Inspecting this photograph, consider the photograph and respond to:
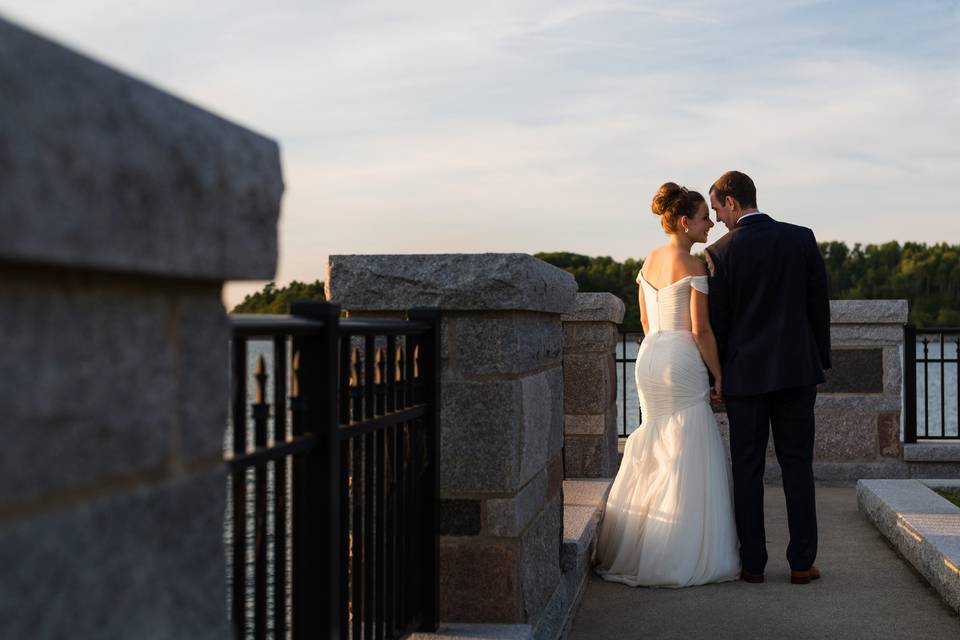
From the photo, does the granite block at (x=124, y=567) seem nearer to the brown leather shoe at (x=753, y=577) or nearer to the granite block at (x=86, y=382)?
the granite block at (x=86, y=382)

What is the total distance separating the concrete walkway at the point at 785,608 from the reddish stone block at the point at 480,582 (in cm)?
131

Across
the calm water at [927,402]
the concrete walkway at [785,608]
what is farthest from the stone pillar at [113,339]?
the calm water at [927,402]

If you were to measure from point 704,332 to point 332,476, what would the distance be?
3.91 meters

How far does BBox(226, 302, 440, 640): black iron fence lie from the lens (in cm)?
210

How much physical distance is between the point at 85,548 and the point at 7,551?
0.12 meters

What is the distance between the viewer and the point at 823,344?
591 centimetres

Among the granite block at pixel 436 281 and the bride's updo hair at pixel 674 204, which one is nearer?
the granite block at pixel 436 281

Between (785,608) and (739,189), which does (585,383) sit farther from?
(785,608)

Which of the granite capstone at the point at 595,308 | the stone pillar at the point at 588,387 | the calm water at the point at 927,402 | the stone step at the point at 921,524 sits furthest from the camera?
the calm water at the point at 927,402

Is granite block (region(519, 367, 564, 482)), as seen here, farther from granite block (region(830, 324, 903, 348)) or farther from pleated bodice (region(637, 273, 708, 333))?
granite block (region(830, 324, 903, 348))

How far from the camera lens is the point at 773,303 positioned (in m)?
5.79

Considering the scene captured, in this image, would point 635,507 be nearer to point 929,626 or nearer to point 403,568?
point 929,626

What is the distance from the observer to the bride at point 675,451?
588 centimetres

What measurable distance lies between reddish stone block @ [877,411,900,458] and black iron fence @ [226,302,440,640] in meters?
7.95
